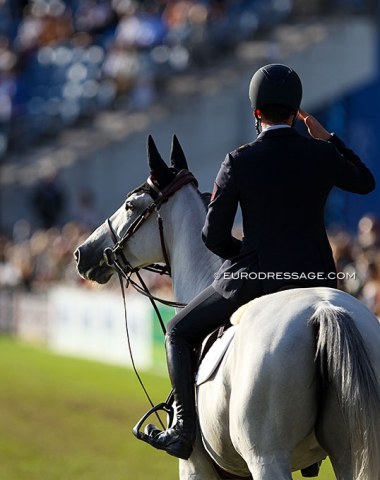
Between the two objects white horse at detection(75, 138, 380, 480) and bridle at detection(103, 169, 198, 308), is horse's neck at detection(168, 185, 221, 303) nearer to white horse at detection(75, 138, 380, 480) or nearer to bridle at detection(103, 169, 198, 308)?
bridle at detection(103, 169, 198, 308)

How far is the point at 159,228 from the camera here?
7.73 m

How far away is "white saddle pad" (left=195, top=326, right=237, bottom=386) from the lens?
21.7ft

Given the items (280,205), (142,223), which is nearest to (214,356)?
(280,205)

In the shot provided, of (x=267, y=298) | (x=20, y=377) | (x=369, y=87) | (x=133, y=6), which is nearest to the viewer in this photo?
(x=267, y=298)

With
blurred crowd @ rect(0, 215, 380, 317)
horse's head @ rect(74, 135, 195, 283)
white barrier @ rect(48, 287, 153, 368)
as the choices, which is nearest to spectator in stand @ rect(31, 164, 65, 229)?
blurred crowd @ rect(0, 215, 380, 317)

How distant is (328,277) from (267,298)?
49 cm

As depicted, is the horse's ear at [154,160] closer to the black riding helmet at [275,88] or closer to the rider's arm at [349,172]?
the black riding helmet at [275,88]

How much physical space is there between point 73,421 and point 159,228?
783 cm

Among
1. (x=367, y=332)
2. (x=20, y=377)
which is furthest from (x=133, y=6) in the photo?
(x=367, y=332)

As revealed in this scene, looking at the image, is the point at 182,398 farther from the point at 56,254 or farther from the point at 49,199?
the point at 49,199

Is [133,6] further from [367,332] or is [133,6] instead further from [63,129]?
[367,332]

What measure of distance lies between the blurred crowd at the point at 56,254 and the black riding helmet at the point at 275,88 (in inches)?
349

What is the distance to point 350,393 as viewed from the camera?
230 inches

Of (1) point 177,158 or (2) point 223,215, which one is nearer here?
(2) point 223,215
